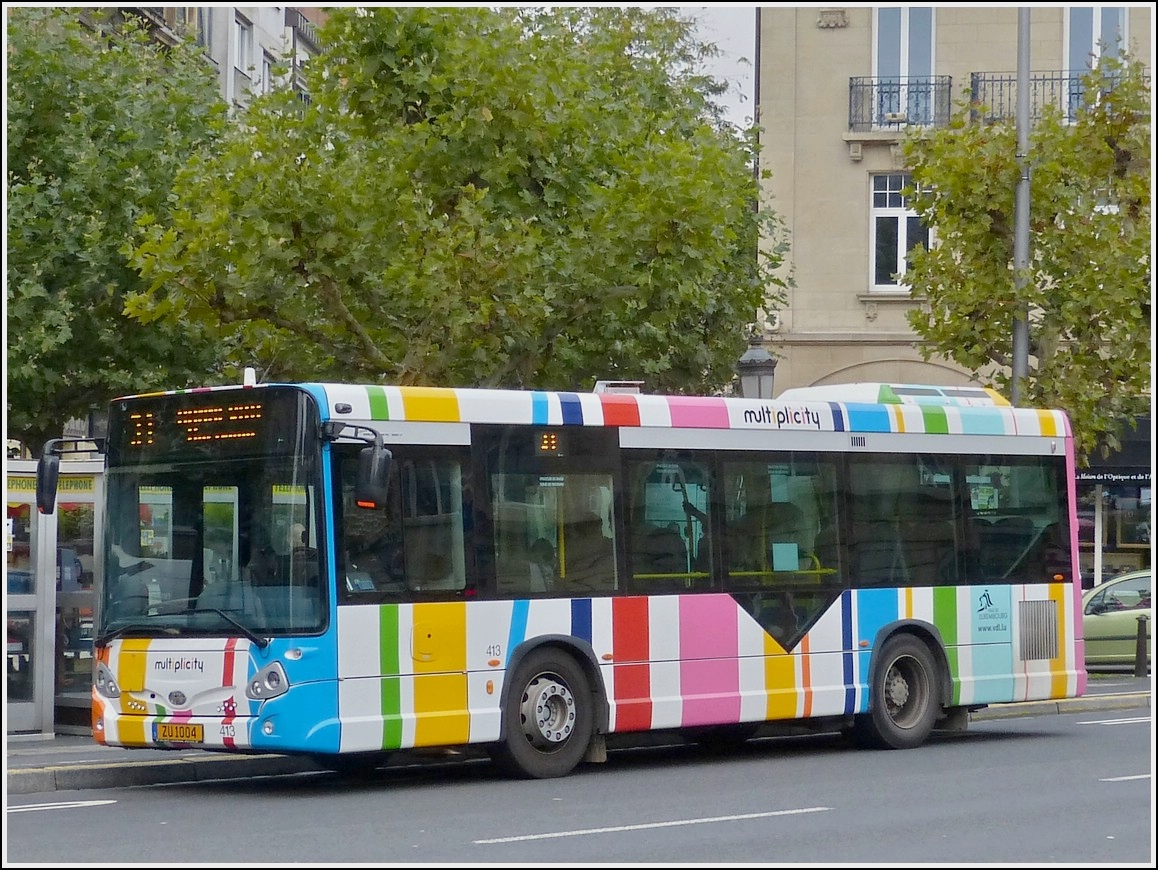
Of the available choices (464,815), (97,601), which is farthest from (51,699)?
(464,815)

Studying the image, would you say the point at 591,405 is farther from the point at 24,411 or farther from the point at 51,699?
the point at 24,411

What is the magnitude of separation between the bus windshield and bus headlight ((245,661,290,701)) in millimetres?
239

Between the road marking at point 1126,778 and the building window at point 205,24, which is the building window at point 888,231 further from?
the road marking at point 1126,778

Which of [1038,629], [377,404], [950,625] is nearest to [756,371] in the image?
[1038,629]

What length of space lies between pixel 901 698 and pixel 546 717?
405 cm

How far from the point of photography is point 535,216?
2030cm

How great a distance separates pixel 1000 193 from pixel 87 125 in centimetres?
1120

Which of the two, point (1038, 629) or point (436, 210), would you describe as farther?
point (436, 210)

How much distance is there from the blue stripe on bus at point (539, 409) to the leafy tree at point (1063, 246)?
11.6 metres

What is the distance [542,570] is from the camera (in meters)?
14.3

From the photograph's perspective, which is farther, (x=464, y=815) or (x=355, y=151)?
(x=355, y=151)

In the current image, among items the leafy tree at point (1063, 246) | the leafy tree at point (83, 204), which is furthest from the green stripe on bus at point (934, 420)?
the leafy tree at point (83, 204)

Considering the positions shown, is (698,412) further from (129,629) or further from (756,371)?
(756,371)

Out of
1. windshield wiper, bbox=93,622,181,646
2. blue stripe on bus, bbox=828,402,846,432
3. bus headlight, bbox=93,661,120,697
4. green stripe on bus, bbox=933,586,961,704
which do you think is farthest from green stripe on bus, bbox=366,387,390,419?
green stripe on bus, bbox=933,586,961,704
